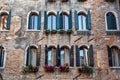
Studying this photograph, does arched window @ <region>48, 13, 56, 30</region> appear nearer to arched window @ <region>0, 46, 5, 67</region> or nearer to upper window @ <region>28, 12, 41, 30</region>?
upper window @ <region>28, 12, 41, 30</region>

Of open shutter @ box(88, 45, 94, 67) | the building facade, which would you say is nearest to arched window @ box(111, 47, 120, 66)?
the building facade

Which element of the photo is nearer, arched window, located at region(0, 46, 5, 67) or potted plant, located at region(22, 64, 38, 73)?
potted plant, located at region(22, 64, 38, 73)

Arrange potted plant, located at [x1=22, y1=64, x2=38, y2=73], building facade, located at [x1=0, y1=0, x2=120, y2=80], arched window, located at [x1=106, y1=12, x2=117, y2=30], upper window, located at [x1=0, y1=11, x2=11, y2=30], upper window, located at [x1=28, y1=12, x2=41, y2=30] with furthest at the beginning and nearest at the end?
1. arched window, located at [x1=106, y1=12, x2=117, y2=30]
2. upper window, located at [x1=28, y1=12, x2=41, y2=30]
3. upper window, located at [x1=0, y1=11, x2=11, y2=30]
4. building facade, located at [x1=0, y1=0, x2=120, y2=80]
5. potted plant, located at [x1=22, y1=64, x2=38, y2=73]

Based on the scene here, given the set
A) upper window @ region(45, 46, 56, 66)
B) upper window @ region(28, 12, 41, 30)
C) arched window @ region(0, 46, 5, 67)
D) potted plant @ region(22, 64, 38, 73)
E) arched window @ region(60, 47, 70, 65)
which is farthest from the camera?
upper window @ region(28, 12, 41, 30)

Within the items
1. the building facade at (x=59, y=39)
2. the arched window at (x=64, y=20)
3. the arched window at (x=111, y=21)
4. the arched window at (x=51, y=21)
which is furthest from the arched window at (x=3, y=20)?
the arched window at (x=111, y=21)

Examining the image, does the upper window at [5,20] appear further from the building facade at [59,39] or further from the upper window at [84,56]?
the upper window at [84,56]

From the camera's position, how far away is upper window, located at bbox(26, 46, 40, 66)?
19312mm

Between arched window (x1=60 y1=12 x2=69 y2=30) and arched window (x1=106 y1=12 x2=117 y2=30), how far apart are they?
111 inches

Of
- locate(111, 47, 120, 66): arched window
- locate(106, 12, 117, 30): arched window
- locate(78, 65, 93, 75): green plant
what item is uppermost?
locate(106, 12, 117, 30): arched window

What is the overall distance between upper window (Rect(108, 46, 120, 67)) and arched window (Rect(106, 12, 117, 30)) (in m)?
1.54

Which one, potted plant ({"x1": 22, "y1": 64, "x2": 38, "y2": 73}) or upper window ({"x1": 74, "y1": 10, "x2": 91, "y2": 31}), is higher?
upper window ({"x1": 74, "y1": 10, "x2": 91, "y2": 31})

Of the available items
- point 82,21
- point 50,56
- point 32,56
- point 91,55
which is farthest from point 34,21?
point 91,55

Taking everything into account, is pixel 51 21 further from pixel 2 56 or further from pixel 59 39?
pixel 2 56

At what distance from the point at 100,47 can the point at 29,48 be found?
4670 millimetres
